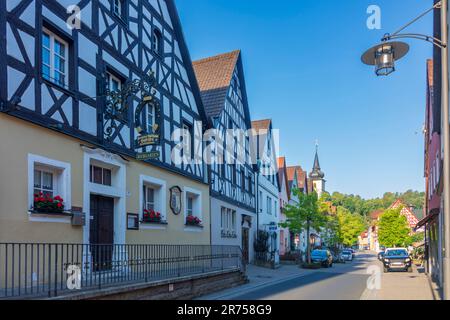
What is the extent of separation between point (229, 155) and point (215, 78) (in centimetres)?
461

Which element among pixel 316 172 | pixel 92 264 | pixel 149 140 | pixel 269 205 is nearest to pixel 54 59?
pixel 149 140

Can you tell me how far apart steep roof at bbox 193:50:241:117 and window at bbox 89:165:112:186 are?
1097cm

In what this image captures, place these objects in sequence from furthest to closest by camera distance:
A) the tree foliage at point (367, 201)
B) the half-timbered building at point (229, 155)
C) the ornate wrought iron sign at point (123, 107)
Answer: the tree foliage at point (367, 201), the half-timbered building at point (229, 155), the ornate wrought iron sign at point (123, 107)

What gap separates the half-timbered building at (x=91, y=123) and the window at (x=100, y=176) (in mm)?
31

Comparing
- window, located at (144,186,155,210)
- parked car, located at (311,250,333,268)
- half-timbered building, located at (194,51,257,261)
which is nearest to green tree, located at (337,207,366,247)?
parked car, located at (311,250,333,268)

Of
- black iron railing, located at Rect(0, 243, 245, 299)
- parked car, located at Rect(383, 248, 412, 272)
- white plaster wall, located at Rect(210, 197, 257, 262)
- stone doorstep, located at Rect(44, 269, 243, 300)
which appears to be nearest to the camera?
stone doorstep, located at Rect(44, 269, 243, 300)

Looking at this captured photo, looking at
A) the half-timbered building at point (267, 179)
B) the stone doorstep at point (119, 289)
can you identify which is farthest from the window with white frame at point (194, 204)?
the half-timbered building at point (267, 179)

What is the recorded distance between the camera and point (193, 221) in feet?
58.2

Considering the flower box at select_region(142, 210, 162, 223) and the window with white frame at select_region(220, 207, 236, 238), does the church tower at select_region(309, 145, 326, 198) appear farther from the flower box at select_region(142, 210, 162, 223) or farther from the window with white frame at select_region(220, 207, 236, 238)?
the flower box at select_region(142, 210, 162, 223)

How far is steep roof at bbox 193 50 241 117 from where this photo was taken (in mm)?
23966

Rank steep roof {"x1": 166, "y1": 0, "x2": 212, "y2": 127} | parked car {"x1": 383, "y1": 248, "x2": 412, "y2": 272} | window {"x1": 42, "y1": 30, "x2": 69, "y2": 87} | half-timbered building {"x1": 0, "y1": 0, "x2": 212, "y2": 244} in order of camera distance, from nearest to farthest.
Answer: half-timbered building {"x1": 0, "y1": 0, "x2": 212, "y2": 244}
window {"x1": 42, "y1": 30, "x2": 69, "y2": 87}
steep roof {"x1": 166, "y1": 0, "x2": 212, "y2": 127}
parked car {"x1": 383, "y1": 248, "x2": 412, "y2": 272}

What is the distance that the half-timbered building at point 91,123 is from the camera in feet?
29.6

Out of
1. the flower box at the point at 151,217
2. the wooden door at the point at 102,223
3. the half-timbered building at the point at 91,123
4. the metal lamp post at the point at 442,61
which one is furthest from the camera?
the flower box at the point at 151,217

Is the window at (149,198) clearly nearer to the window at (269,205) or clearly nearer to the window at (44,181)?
the window at (44,181)
